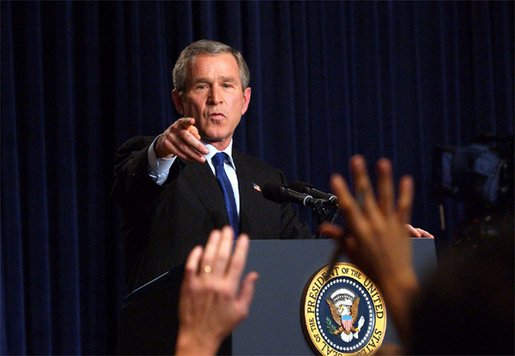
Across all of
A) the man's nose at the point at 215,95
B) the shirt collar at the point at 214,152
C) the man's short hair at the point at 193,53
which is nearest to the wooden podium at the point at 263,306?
the shirt collar at the point at 214,152

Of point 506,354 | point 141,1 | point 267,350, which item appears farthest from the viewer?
point 141,1

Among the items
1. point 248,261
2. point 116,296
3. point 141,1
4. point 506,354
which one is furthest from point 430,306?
point 141,1

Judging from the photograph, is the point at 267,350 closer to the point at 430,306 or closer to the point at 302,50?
the point at 430,306

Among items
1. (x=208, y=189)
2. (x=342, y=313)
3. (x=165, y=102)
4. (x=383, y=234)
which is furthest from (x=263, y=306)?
(x=165, y=102)

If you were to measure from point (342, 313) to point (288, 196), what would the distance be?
1.60ft

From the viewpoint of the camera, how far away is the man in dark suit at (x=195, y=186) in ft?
7.18

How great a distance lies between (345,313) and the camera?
156cm

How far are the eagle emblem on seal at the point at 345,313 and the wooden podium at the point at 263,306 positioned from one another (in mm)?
60

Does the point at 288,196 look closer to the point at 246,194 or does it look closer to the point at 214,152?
the point at 246,194

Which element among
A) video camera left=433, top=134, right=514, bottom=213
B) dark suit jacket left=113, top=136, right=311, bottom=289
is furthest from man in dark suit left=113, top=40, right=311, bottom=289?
video camera left=433, top=134, right=514, bottom=213

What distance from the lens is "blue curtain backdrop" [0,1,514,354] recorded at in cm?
382

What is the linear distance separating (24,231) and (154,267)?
1.75m

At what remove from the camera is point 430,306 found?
0.65 m

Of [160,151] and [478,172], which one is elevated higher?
[160,151]
